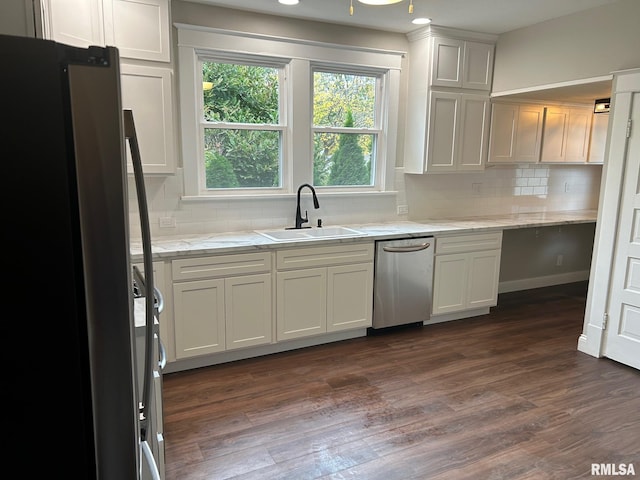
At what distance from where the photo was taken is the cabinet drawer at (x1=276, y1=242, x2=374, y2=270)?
3375 mm

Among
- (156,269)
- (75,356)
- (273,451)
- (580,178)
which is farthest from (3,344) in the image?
(580,178)

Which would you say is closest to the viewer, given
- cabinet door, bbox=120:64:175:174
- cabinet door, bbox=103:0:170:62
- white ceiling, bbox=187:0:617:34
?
cabinet door, bbox=103:0:170:62

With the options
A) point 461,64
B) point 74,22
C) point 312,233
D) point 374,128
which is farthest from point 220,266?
point 461,64

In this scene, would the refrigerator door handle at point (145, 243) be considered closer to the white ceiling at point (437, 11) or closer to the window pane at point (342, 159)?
the white ceiling at point (437, 11)

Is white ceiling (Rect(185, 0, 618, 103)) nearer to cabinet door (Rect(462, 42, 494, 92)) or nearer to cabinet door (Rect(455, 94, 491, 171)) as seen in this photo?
cabinet door (Rect(462, 42, 494, 92))

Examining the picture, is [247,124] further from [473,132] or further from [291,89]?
[473,132]

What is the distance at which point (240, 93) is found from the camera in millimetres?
3693

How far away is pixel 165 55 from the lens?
3.01 metres

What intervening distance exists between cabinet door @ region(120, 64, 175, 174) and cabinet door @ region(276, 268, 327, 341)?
114 centimetres

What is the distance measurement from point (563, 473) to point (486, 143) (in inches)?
123

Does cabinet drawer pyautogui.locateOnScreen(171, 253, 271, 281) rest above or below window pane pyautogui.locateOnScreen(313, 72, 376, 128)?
below

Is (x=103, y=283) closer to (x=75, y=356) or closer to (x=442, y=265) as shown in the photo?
(x=75, y=356)

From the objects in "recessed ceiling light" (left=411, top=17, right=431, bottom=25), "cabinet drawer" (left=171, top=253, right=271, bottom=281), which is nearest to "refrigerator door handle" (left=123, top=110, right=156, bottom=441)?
"cabinet drawer" (left=171, top=253, right=271, bottom=281)

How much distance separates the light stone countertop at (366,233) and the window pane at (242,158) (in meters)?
0.45
